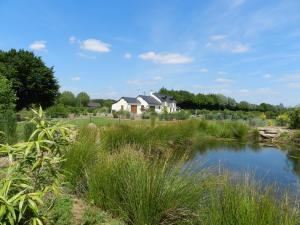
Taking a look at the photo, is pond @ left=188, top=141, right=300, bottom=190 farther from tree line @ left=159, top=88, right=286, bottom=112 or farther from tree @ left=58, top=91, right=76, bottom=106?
tree @ left=58, top=91, right=76, bottom=106

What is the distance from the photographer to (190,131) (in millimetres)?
11922

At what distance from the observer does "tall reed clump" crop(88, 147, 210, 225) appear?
3.09 m

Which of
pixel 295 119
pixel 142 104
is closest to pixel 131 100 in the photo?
pixel 142 104

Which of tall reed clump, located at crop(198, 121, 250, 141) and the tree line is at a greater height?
the tree line

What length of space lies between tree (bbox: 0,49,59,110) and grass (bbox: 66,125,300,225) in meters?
20.6

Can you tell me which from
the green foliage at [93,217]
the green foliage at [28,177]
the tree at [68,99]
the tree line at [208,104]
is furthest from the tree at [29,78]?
the tree at [68,99]

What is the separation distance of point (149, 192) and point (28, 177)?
4.56 feet

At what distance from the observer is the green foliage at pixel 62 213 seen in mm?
2857

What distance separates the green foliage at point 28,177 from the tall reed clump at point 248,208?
1.22 meters

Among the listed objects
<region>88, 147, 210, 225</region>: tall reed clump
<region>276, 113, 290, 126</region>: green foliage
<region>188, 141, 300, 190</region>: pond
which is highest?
<region>276, 113, 290, 126</region>: green foliage

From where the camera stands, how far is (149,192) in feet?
10.1

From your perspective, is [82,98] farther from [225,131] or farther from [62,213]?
[62,213]

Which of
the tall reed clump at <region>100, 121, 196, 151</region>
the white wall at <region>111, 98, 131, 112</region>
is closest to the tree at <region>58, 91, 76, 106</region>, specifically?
the white wall at <region>111, 98, 131, 112</region>

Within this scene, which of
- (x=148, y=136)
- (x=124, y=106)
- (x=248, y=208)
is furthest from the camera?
(x=124, y=106)
